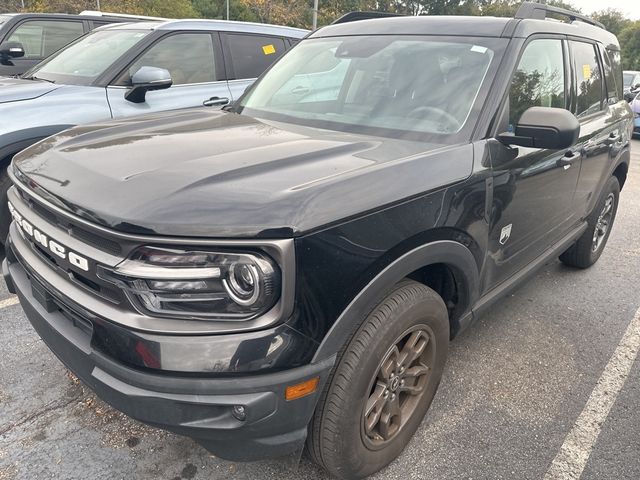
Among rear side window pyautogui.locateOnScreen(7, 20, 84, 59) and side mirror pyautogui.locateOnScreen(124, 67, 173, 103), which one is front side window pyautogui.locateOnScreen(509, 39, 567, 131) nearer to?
side mirror pyautogui.locateOnScreen(124, 67, 173, 103)

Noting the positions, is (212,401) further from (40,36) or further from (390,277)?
(40,36)

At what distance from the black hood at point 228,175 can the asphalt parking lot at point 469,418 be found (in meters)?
1.14

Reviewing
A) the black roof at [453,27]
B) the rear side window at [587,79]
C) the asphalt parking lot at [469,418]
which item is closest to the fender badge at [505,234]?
the asphalt parking lot at [469,418]

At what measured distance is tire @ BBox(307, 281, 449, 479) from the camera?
183 centimetres

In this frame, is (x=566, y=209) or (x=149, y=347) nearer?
(x=149, y=347)

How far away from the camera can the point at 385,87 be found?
266 centimetres

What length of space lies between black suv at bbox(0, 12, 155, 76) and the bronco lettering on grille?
16.9ft

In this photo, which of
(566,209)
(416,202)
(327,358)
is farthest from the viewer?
(566,209)

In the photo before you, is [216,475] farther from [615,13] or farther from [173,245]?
[615,13]

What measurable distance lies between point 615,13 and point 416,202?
6283 cm

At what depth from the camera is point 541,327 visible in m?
3.48

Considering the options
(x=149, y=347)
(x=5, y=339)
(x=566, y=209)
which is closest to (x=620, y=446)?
(x=566, y=209)

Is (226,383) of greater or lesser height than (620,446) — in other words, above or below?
above

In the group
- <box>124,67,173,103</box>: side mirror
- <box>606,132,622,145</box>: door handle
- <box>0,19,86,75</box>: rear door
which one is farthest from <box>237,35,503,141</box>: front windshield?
<box>0,19,86,75</box>: rear door
